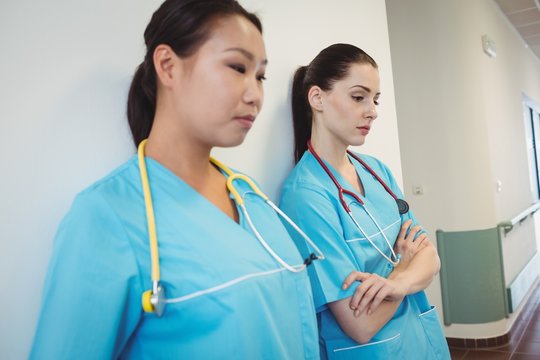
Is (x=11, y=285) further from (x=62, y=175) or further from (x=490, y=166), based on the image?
(x=490, y=166)

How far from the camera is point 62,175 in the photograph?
77 centimetres

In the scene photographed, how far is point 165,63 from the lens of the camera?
742 mm

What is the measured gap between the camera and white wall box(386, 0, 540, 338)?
2.96 m

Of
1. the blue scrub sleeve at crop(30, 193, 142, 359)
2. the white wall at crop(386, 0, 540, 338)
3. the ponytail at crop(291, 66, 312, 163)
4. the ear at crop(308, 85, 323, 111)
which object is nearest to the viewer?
the blue scrub sleeve at crop(30, 193, 142, 359)

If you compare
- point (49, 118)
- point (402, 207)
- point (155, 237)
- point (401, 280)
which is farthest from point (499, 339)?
point (49, 118)

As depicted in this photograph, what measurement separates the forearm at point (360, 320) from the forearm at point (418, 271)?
9 cm

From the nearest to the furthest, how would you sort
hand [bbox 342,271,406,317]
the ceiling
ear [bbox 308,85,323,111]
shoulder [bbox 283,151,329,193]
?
hand [bbox 342,271,406,317] < shoulder [bbox 283,151,329,193] < ear [bbox 308,85,323,111] < the ceiling

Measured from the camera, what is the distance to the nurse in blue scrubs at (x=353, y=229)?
106cm

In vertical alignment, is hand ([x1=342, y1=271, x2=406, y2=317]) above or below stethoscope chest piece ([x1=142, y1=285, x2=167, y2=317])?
below

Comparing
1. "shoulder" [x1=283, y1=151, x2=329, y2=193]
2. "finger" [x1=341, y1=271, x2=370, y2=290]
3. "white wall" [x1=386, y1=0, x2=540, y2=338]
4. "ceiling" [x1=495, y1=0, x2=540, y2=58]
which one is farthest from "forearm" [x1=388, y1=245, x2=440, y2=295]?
"ceiling" [x1=495, y1=0, x2=540, y2=58]

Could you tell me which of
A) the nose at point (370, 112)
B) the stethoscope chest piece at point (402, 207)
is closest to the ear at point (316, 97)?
the nose at point (370, 112)

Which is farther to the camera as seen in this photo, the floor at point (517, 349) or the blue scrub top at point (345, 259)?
the floor at point (517, 349)

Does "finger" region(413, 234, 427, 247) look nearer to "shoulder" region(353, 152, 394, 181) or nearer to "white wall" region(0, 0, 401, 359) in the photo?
"shoulder" region(353, 152, 394, 181)

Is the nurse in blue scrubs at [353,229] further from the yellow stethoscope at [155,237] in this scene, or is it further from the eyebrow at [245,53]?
the eyebrow at [245,53]
